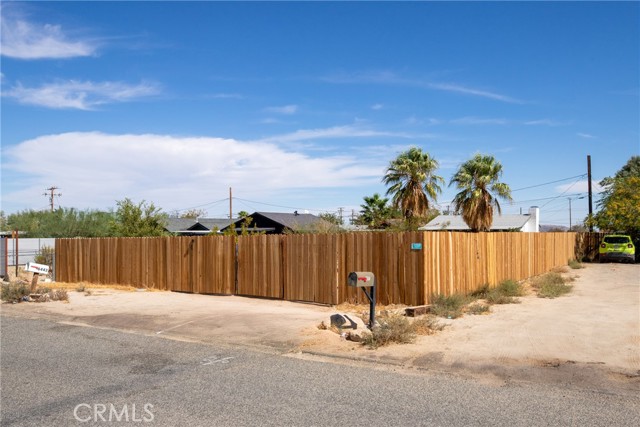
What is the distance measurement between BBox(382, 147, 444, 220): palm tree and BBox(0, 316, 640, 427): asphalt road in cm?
2744

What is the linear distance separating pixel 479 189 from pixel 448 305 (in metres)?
22.3

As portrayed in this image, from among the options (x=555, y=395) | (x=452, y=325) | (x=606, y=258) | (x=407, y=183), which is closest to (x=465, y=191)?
(x=407, y=183)

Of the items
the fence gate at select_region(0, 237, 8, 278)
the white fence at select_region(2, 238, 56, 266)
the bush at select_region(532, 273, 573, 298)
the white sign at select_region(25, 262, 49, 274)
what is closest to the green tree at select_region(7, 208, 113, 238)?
the white fence at select_region(2, 238, 56, 266)

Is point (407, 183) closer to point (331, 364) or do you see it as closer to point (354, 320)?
point (354, 320)

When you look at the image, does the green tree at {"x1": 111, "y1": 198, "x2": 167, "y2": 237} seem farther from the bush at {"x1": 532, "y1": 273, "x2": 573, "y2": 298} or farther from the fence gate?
the bush at {"x1": 532, "y1": 273, "x2": 573, "y2": 298}

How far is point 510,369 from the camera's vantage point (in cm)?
788

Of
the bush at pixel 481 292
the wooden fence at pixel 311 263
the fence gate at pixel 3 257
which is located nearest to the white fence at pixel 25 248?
the fence gate at pixel 3 257

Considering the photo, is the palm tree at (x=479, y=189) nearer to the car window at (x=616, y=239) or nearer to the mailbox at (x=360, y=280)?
the car window at (x=616, y=239)

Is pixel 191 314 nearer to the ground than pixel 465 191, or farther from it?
nearer to the ground

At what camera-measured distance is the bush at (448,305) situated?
40.1 feet

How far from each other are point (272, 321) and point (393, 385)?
5.08 meters

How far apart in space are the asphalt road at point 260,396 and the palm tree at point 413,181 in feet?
90.0

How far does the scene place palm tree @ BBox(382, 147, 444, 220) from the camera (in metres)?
35.7

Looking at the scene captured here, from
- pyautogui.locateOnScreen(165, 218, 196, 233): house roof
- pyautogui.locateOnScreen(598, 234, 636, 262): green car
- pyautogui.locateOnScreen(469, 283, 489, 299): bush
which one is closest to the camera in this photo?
pyautogui.locateOnScreen(469, 283, 489, 299): bush
